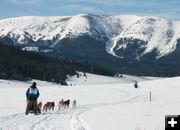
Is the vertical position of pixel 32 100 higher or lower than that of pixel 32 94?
lower

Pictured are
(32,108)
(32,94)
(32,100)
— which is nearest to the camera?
(32,108)

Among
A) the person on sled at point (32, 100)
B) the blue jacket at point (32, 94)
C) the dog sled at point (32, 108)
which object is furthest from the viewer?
the blue jacket at point (32, 94)

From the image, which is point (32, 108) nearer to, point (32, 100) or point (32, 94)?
point (32, 100)

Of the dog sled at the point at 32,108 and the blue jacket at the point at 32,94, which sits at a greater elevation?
the blue jacket at the point at 32,94

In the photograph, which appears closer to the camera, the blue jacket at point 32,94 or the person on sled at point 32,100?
the person on sled at point 32,100

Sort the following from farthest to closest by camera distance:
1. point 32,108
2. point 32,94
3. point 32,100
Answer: point 32,94, point 32,100, point 32,108

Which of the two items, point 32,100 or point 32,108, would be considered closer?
point 32,108

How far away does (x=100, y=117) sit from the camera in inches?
916

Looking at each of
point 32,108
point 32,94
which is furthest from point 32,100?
point 32,108

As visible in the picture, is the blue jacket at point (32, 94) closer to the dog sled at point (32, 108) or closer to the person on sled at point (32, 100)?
the person on sled at point (32, 100)

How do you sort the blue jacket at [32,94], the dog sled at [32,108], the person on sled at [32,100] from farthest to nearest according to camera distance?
1. the blue jacket at [32,94]
2. the person on sled at [32,100]
3. the dog sled at [32,108]

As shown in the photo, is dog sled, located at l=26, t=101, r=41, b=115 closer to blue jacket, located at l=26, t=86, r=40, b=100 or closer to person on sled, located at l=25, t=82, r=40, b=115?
person on sled, located at l=25, t=82, r=40, b=115

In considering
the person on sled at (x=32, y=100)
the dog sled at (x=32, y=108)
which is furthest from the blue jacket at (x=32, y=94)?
the dog sled at (x=32, y=108)

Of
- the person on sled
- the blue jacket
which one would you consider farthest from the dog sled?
the blue jacket
